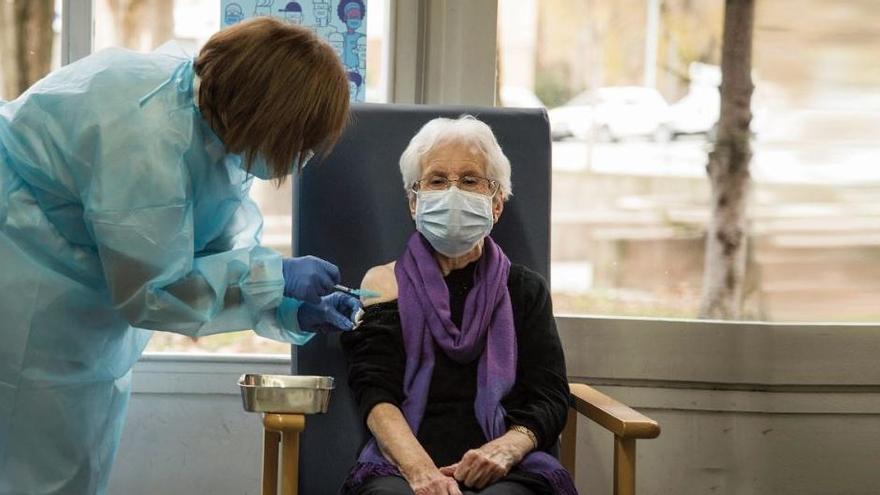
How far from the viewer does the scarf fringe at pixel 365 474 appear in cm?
236

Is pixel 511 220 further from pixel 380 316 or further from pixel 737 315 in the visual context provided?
pixel 737 315

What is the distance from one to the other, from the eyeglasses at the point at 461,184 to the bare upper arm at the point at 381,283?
0.20 m

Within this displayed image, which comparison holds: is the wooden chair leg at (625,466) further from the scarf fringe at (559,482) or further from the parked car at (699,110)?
the parked car at (699,110)

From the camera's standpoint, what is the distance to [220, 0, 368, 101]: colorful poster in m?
3.01

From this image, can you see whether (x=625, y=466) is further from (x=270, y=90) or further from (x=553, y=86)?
(x=553, y=86)

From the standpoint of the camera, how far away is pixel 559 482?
2.39m

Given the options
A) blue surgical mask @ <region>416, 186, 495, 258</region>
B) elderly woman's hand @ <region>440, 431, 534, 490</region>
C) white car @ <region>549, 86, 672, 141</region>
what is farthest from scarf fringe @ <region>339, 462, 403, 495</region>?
white car @ <region>549, 86, 672, 141</region>

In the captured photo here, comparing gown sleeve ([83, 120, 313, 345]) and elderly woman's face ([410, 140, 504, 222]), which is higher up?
elderly woman's face ([410, 140, 504, 222])

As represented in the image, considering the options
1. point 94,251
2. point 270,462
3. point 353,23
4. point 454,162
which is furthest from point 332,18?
point 270,462

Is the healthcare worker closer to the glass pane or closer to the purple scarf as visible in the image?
the purple scarf

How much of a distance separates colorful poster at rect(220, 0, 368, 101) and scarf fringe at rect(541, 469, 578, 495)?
1.14 m

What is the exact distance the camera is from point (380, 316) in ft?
8.27

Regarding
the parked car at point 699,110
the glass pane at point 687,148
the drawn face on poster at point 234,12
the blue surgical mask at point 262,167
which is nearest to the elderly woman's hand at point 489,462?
the blue surgical mask at point 262,167

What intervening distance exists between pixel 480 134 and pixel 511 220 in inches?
11.1
